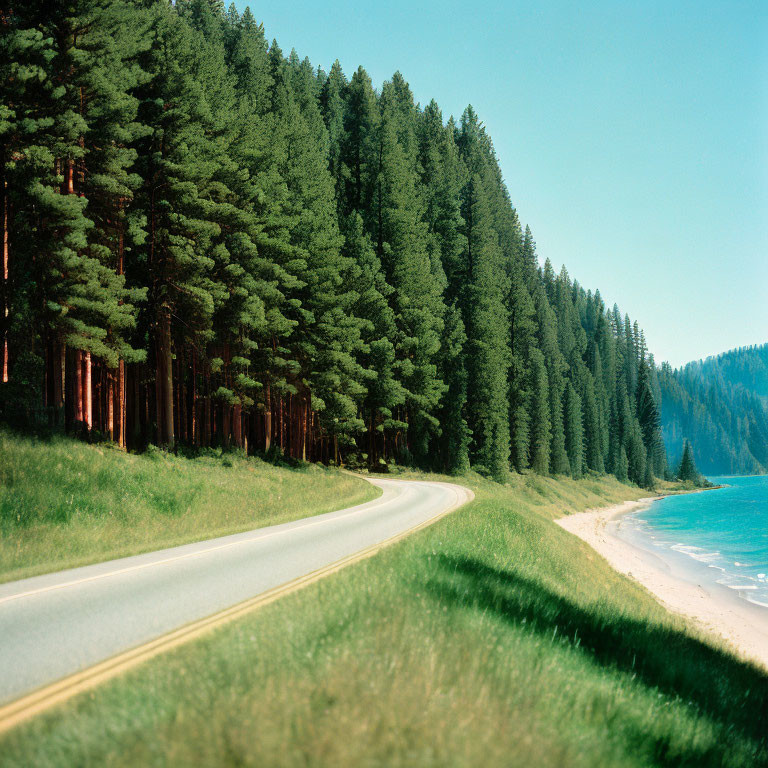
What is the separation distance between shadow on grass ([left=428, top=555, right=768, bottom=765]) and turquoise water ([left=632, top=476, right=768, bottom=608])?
1723 cm

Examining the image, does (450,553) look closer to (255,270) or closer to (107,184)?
(107,184)

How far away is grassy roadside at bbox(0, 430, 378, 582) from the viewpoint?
1358 centimetres

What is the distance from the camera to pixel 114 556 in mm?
12500

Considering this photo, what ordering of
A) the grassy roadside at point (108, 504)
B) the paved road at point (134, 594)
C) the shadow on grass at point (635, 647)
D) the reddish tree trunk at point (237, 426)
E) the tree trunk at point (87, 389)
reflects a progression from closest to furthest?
the paved road at point (134, 594)
the shadow on grass at point (635, 647)
the grassy roadside at point (108, 504)
the tree trunk at point (87, 389)
the reddish tree trunk at point (237, 426)

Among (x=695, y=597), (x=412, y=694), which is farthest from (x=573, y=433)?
(x=412, y=694)

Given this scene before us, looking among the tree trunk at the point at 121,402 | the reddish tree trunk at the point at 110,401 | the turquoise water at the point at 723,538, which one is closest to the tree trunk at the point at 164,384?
the tree trunk at the point at 121,402

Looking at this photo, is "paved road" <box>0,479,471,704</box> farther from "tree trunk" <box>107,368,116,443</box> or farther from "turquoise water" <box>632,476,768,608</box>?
"turquoise water" <box>632,476,768,608</box>

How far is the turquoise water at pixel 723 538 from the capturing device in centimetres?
3095

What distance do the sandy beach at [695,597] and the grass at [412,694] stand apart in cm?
832

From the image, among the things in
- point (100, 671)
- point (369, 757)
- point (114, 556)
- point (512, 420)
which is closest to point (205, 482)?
point (114, 556)

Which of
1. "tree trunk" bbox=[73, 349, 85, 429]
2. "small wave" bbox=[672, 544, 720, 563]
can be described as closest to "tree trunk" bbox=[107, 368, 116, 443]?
"tree trunk" bbox=[73, 349, 85, 429]

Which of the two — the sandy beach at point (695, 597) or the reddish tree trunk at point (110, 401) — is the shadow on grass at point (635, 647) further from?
the reddish tree trunk at point (110, 401)

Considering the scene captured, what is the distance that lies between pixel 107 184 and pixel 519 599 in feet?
69.9

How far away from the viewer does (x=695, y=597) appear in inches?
1007
